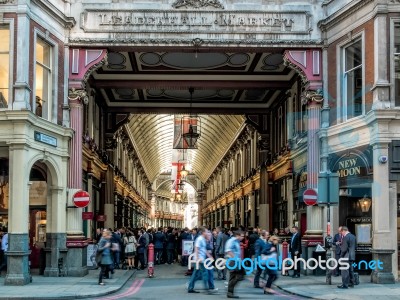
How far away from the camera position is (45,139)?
73.6ft

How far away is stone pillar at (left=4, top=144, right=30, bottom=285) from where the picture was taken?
20375 mm

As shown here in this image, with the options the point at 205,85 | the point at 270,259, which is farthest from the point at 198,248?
the point at 205,85

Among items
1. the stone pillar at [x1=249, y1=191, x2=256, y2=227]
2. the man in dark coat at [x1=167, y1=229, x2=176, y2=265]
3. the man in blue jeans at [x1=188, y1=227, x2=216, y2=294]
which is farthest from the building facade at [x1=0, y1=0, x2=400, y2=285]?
the stone pillar at [x1=249, y1=191, x2=256, y2=227]

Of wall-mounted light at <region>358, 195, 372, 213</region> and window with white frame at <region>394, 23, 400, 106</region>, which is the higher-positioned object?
window with white frame at <region>394, 23, 400, 106</region>

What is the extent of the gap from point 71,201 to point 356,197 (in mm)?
9231

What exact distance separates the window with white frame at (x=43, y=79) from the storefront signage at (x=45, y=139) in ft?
2.60

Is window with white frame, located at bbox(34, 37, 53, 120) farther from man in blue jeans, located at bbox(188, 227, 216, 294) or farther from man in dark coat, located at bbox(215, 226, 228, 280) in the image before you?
man in blue jeans, located at bbox(188, 227, 216, 294)

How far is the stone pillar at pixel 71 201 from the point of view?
926 inches

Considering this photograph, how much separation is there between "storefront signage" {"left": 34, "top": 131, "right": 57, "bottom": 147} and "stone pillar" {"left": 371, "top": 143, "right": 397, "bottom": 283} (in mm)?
9751

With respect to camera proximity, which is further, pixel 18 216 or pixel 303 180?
pixel 303 180

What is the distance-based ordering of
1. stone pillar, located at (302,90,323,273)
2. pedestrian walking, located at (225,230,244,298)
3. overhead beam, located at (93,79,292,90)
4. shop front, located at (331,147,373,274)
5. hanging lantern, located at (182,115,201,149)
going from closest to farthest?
pedestrian walking, located at (225,230,244,298), shop front, located at (331,147,373,274), stone pillar, located at (302,90,323,273), overhead beam, located at (93,79,292,90), hanging lantern, located at (182,115,201,149)

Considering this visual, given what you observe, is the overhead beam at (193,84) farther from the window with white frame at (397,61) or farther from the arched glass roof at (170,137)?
the arched glass roof at (170,137)

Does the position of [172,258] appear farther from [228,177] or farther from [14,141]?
[228,177]

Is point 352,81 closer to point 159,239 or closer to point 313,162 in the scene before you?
point 313,162
